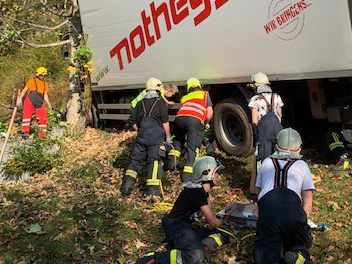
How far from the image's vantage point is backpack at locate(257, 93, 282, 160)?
6258mm

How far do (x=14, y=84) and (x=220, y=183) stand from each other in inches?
438

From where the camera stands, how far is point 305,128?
8.69 meters

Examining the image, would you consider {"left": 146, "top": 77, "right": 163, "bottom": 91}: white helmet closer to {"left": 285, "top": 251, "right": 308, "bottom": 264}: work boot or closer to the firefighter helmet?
the firefighter helmet

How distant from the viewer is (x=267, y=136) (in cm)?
627

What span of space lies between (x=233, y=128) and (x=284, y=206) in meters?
4.35

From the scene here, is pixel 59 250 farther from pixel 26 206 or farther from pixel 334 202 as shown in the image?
pixel 334 202

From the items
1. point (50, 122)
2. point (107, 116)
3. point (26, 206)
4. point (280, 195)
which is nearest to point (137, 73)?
point (107, 116)

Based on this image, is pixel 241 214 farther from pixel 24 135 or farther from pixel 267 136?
pixel 24 135

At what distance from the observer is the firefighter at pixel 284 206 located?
4207 millimetres

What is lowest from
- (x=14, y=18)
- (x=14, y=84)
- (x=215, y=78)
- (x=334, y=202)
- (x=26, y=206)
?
(x=334, y=202)

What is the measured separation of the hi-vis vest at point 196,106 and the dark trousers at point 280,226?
3.48 metres

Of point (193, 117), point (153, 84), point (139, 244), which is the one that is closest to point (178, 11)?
point (153, 84)

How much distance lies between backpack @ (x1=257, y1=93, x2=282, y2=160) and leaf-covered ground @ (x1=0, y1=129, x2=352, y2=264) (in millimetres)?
823

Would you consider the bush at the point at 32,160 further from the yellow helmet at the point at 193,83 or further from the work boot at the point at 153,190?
the yellow helmet at the point at 193,83
